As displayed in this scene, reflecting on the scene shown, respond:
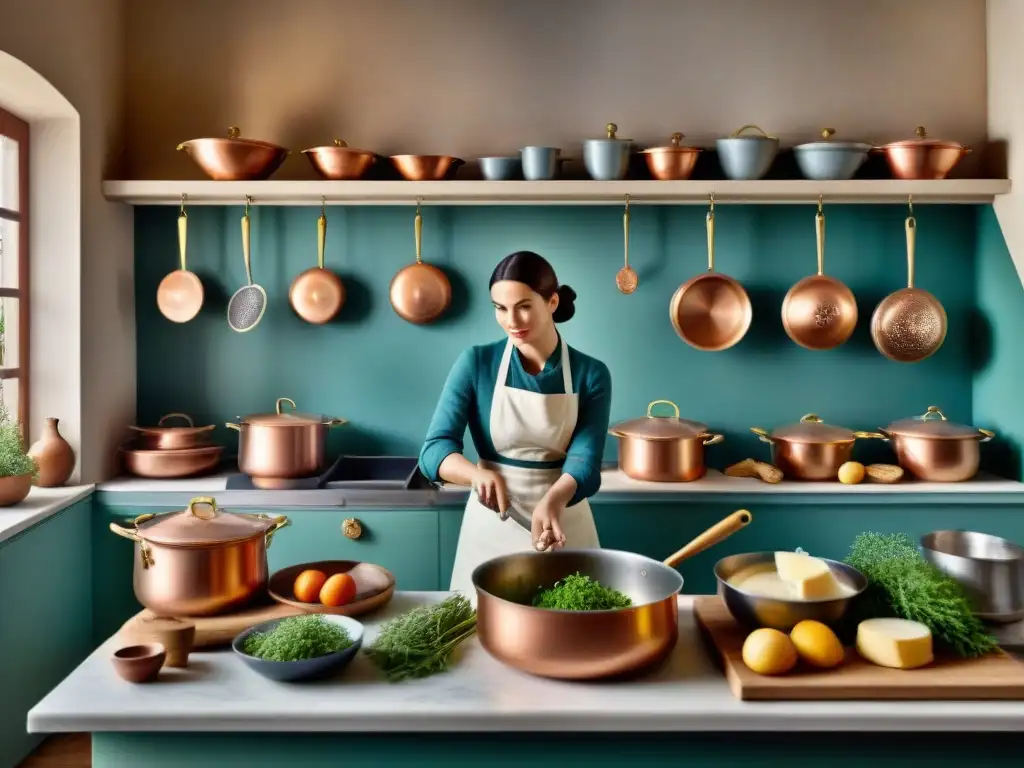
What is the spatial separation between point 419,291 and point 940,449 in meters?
2.11

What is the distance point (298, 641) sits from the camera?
147 centimetres

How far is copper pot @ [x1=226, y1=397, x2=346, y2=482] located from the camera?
335 cm

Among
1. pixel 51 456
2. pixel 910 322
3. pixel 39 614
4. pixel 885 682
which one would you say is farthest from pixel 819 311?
pixel 39 614

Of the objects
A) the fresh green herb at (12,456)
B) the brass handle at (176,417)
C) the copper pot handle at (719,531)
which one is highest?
the brass handle at (176,417)

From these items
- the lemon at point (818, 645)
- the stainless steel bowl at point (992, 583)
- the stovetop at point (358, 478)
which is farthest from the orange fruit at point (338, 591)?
the stovetop at point (358, 478)

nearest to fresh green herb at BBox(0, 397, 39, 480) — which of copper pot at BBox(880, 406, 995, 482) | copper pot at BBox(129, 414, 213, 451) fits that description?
copper pot at BBox(129, 414, 213, 451)

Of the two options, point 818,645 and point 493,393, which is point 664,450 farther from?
point 818,645

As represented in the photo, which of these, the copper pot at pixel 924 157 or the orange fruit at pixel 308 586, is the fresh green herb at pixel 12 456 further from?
the copper pot at pixel 924 157

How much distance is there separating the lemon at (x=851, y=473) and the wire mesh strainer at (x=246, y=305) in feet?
7.75

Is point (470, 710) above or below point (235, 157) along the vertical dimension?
below

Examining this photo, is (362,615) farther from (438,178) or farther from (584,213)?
(584,213)

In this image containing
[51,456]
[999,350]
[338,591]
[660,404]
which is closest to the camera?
[338,591]

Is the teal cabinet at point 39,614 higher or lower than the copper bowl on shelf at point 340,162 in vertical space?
lower

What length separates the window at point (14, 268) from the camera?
124 inches
